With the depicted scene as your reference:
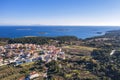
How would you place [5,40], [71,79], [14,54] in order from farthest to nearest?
[5,40] < [14,54] < [71,79]

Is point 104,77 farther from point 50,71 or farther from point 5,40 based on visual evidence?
point 5,40

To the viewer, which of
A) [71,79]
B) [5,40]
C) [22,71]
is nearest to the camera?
[71,79]

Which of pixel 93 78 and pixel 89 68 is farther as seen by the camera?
pixel 89 68

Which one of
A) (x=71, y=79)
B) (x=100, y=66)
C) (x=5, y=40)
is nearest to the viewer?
(x=71, y=79)

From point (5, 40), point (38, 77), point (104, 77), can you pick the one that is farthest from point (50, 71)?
point (5, 40)

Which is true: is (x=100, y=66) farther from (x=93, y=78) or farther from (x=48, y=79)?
(x=48, y=79)

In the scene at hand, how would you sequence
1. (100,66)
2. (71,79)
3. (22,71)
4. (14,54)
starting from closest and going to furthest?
1. (71,79)
2. (22,71)
3. (100,66)
4. (14,54)

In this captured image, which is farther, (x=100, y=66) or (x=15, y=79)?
(x=100, y=66)

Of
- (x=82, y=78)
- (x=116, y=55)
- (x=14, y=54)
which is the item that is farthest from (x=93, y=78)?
(x=14, y=54)

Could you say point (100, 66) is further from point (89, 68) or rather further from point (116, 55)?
point (116, 55)
